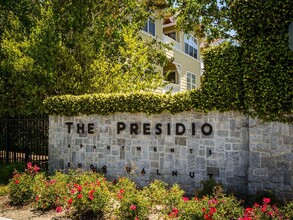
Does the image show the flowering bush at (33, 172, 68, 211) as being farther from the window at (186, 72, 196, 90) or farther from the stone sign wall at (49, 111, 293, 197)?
the window at (186, 72, 196, 90)

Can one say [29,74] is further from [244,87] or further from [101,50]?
[244,87]

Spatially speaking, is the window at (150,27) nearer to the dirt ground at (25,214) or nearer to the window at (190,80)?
the window at (190,80)

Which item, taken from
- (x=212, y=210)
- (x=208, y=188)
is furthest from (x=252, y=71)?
(x=212, y=210)

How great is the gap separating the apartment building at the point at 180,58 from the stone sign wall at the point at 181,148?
513 inches

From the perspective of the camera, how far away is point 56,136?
35.0 ft

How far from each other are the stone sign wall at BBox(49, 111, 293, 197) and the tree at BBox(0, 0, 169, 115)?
96.8 inches

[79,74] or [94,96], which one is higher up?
[79,74]

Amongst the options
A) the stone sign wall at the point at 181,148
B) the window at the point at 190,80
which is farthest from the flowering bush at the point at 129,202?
the window at the point at 190,80

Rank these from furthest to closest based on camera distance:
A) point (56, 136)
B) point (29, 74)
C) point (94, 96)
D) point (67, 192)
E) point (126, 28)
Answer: point (126, 28) → point (29, 74) → point (56, 136) → point (94, 96) → point (67, 192)

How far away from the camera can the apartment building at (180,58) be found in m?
22.9

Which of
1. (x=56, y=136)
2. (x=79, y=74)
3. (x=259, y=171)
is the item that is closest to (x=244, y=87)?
(x=259, y=171)

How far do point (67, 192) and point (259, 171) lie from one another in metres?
4.99

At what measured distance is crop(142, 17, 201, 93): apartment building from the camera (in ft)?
75.1

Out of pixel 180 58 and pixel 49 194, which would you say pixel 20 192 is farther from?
pixel 180 58
